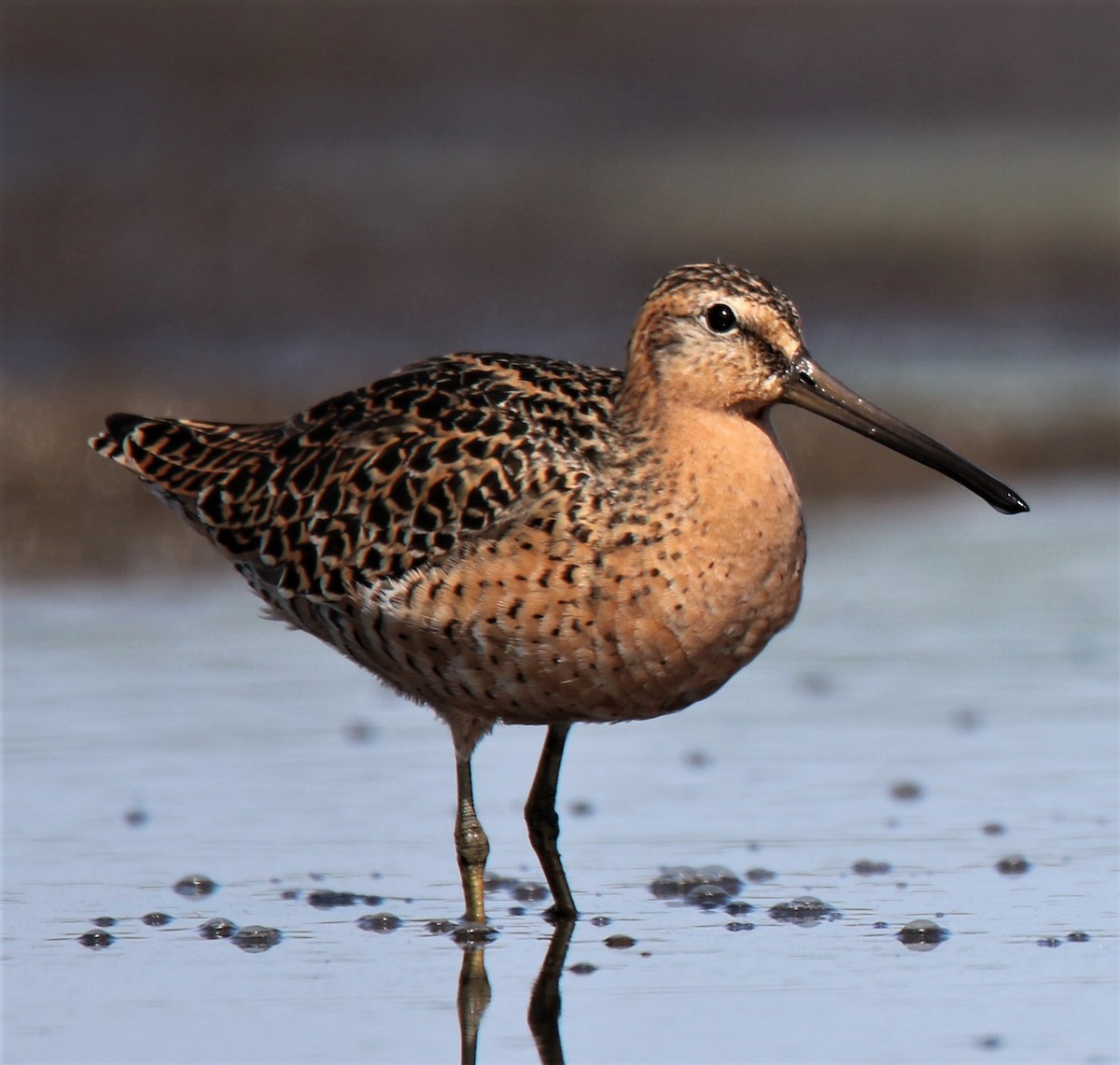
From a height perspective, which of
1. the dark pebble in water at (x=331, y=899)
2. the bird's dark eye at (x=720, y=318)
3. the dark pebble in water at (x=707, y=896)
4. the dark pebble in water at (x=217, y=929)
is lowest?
the dark pebble in water at (x=217, y=929)

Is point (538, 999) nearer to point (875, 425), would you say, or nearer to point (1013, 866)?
point (1013, 866)

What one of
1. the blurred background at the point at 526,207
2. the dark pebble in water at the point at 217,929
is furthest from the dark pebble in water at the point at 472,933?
the blurred background at the point at 526,207

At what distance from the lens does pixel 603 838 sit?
21.3ft

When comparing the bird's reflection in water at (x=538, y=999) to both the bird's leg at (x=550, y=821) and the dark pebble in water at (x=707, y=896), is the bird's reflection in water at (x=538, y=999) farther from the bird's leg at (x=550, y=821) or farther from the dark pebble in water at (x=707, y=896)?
the dark pebble in water at (x=707, y=896)

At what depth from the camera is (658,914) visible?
586 centimetres

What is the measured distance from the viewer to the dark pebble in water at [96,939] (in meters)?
5.62

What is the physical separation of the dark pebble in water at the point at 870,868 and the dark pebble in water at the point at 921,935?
40 cm

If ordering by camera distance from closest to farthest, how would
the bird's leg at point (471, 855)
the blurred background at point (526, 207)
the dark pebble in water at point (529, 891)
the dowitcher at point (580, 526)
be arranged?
1. the dowitcher at point (580, 526)
2. the bird's leg at point (471, 855)
3. the dark pebble in water at point (529, 891)
4. the blurred background at point (526, 207)

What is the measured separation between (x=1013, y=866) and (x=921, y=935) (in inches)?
22.7

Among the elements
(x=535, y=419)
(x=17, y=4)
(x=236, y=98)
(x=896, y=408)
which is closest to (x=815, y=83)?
(x=236, y=98)

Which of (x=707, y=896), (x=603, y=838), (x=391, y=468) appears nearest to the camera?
(x=707, y=896)

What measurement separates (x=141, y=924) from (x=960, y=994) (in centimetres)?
194

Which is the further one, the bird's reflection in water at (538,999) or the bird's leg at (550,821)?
the bird's leg at (550,821)

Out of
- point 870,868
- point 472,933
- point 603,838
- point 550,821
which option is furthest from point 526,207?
point 472,933
